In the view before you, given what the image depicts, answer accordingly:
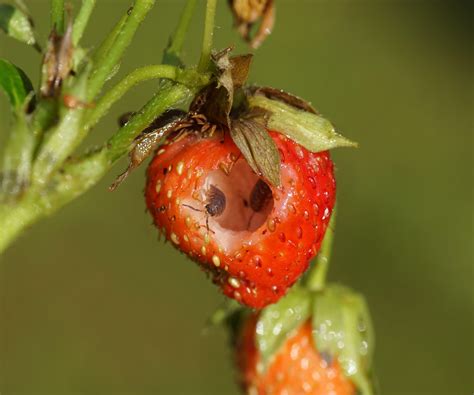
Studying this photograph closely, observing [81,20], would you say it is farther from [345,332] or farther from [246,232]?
[345,332]

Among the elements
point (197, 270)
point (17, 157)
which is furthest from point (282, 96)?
point (197, 270)

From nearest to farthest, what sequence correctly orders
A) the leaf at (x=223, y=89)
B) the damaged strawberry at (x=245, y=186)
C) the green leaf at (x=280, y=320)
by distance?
the leaf at (x=223, y=89)
the damaged strawberry at (x=245, y=186)
the green leaf at (x=280, y=320)

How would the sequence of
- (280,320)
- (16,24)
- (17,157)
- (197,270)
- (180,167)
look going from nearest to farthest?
(17,157)
(16,24)
(180,167)
(280,320)
(197,270)

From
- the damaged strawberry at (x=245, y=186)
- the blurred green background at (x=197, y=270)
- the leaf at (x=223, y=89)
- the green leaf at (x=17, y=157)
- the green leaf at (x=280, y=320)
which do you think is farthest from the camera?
the blurred green background at (x=197, y=270)

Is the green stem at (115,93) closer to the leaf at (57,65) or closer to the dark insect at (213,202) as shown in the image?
the leaf at (57,65)

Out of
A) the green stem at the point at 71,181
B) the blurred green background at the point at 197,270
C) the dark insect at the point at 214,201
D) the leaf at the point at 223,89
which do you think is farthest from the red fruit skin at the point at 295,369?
the blurred green background at the point at 197,270

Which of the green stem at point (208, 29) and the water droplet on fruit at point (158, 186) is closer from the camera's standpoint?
the green stem at point (208, 29)

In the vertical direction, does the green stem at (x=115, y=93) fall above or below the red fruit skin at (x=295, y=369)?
above
